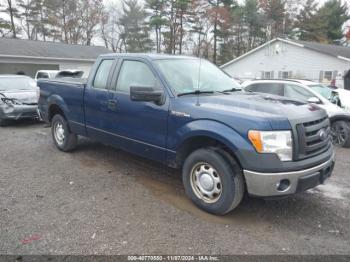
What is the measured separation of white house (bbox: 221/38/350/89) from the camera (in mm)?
23641

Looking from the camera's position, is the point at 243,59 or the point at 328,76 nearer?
the point at 328,76

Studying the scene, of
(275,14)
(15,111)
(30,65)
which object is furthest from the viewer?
(275,14)

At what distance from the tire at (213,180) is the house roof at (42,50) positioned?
Result: 21781 millimetres

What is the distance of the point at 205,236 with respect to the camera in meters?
3.40

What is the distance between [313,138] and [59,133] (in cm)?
488

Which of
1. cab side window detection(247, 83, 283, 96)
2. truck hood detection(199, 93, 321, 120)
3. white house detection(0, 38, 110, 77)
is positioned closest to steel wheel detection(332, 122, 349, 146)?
cab side window detection(247, 83, 283, 96)

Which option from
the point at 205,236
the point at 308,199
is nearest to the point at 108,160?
the point at 205,236

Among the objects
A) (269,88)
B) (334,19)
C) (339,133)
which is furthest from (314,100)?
(334,19)

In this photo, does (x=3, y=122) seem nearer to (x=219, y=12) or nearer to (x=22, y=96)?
(x=22, y=96)

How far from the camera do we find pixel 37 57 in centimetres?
2331

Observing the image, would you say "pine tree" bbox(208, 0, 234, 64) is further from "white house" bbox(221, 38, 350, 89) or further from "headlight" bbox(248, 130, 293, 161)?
"headlight" bbox(248, 130, 293, 161)

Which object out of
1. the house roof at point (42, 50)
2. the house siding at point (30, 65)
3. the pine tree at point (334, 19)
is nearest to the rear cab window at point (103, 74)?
the house siding at point (30, 65)

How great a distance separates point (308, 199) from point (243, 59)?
27.3m

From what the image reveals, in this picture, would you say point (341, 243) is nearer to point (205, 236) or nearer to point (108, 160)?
point (205, 236)
